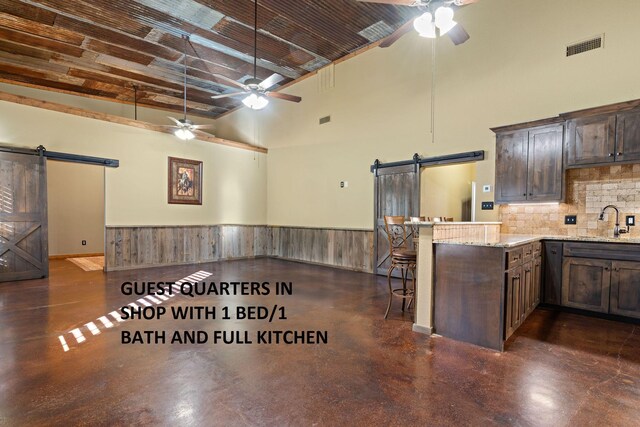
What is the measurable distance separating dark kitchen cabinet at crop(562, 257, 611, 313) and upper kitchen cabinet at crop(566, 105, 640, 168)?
47.5 inches

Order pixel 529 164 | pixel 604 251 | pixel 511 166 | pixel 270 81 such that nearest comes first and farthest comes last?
1. pixel 604 251
2. pixel 529 164
3. pixel 511 166
4. pixel 270 81

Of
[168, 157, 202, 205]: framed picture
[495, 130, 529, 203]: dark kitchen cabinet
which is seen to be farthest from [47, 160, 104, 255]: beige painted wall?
[495, 130, 529, 203]: dark kitchen cabinet

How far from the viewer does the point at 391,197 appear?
5891mm

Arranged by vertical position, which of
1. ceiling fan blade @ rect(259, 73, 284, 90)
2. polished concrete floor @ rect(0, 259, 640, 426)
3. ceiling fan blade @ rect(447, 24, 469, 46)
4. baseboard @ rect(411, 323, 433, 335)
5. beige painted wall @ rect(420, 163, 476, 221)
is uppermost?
ceiling fan blade @ rect(447, 24, 469, 46)

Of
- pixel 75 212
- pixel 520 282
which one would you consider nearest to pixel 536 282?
pixel 520 282

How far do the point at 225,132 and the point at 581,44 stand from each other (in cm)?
851

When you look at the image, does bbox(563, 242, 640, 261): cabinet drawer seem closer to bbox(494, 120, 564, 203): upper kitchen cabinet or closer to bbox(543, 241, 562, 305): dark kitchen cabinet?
bbox(543, 241, 562, 305): dark kitchen cabinet

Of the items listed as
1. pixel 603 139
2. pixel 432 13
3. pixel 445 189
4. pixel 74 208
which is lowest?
pixel 74 208

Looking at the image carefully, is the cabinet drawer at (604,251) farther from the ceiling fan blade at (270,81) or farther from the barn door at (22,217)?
the barn door at (22,217)

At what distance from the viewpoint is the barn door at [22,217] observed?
17.2 feet

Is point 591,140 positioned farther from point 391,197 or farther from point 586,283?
point 391,197

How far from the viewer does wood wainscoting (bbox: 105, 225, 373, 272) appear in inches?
253

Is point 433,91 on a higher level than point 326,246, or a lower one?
higher

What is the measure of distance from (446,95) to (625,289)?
354 cm
